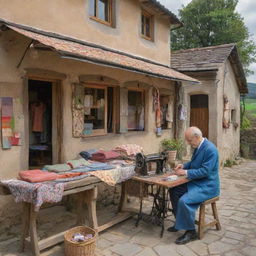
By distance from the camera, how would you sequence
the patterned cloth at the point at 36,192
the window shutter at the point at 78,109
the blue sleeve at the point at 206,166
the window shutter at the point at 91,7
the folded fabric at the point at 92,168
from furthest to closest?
the window shutter at the point at 91,7
the window shutter at the point at 78,109
the folded fabric at the point at 92,168
the blue sleeve at the point at 206,166
the patterned cloth at the point at 36,192

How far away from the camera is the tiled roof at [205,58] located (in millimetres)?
11203

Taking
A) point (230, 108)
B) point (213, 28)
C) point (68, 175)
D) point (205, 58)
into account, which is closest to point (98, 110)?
point (68, 175)

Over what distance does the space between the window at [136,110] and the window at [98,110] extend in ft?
2.96

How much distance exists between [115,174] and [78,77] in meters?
2.34

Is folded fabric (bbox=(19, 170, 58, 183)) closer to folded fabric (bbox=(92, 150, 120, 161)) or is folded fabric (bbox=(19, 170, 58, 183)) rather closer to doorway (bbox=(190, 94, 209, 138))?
folded fabric (bbox=(92, 150, 120, 161))

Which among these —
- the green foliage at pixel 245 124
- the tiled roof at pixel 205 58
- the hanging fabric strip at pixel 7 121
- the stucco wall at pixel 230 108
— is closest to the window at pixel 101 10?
the hanging fabric strip at pixel 7 121

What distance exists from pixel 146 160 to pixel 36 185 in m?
2.04

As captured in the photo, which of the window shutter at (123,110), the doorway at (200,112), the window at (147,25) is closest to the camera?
the window shutter at (123,110)

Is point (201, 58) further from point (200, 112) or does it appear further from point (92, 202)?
point (92, 202)

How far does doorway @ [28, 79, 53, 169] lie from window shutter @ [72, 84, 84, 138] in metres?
1.42

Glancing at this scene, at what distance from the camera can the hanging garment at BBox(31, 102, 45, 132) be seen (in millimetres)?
7383

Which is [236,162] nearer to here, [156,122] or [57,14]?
[156,122]

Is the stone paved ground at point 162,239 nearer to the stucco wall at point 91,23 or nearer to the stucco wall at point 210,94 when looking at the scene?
the stucco wall at point 91,23

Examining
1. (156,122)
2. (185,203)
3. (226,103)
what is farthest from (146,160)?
(226,103)
